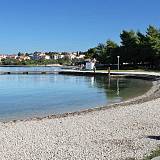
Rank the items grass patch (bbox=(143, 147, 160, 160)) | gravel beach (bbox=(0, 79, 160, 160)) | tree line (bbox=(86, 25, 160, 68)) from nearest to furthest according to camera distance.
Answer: grass patch (bbox=(143, 147, 160, 160))
gravel beach (bbox=(0, 79, 160, 160))
tree line (bbox=(86, 25, 160, 68))

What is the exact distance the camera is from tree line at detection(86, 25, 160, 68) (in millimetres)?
81956

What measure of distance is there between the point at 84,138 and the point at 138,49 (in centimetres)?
7563

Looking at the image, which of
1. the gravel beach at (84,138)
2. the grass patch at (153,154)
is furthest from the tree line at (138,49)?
the grass patch at (153,154)

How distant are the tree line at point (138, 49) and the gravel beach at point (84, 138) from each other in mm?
64629

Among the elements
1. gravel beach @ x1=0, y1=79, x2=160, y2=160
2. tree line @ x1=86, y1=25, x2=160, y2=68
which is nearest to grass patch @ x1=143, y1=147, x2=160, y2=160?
gravel beach @ x1=0, y1=79, x2=160, y2=160

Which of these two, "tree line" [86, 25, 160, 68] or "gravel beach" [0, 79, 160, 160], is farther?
"tree line" [86, 25, 160, 68]

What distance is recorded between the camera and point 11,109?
25125 mm

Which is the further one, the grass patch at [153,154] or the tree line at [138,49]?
the tree line at [138,49]

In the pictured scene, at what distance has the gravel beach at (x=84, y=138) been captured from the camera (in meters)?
10.5

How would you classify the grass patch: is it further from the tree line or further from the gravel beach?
the tree line

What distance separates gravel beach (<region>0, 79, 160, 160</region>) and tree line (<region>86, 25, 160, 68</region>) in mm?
64629

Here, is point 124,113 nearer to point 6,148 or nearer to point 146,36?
point 6,148

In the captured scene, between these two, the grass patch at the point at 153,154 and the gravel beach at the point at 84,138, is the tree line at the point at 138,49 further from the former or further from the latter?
the grass patch at the point at 153,154

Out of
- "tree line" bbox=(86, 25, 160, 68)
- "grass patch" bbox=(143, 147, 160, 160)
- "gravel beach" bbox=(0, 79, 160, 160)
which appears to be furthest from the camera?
"tree line" bbox=(86, 25, 160, 68)
